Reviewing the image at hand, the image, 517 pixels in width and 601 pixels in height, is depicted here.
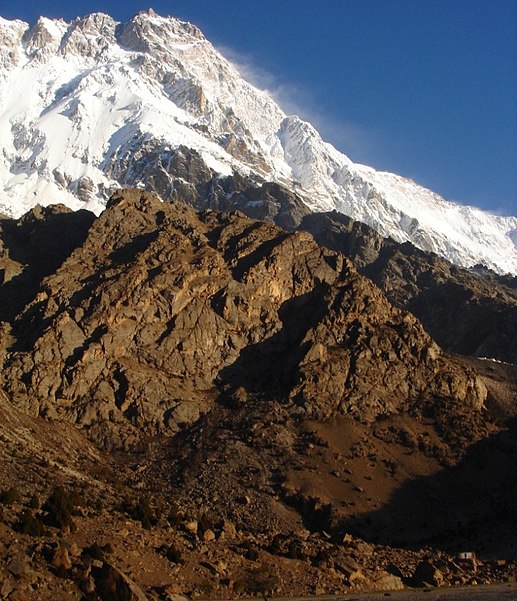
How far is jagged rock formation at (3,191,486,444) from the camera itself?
352 ft

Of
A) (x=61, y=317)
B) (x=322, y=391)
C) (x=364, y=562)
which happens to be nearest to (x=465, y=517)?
(x=322, y=391)

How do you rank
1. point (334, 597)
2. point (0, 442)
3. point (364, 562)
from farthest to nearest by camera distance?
point (0, 442), point (364, 562), point (334, 597)

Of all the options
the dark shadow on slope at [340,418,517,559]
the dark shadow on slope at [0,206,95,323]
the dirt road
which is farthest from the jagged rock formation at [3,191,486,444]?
the dirt road

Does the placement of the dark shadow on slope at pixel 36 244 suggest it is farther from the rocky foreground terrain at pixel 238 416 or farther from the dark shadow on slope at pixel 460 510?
the dark shadow on slope at pixel 460 510

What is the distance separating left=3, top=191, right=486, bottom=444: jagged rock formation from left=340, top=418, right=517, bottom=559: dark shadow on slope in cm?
1185

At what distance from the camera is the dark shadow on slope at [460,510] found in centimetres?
8769

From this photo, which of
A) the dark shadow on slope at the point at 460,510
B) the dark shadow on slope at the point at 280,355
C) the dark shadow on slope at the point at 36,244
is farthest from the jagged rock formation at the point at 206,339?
the dark shadow on slope at the point at 460,510

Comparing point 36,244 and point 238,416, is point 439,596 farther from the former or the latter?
point 36,244

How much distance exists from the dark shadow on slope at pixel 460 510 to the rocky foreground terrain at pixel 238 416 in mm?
309

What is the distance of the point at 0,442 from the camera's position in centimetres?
7769

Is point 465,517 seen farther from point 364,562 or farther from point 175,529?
point 175,529

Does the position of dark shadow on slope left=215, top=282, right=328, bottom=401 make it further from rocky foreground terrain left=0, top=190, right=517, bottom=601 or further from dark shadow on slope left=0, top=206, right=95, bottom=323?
dark shadow on slope left=0, top=206, right=95, bottom=323

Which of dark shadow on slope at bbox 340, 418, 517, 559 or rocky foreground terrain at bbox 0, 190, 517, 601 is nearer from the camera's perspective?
rocky foreground terrain at bbox 0, 190, 517, 601

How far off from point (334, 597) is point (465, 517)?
50045mm
